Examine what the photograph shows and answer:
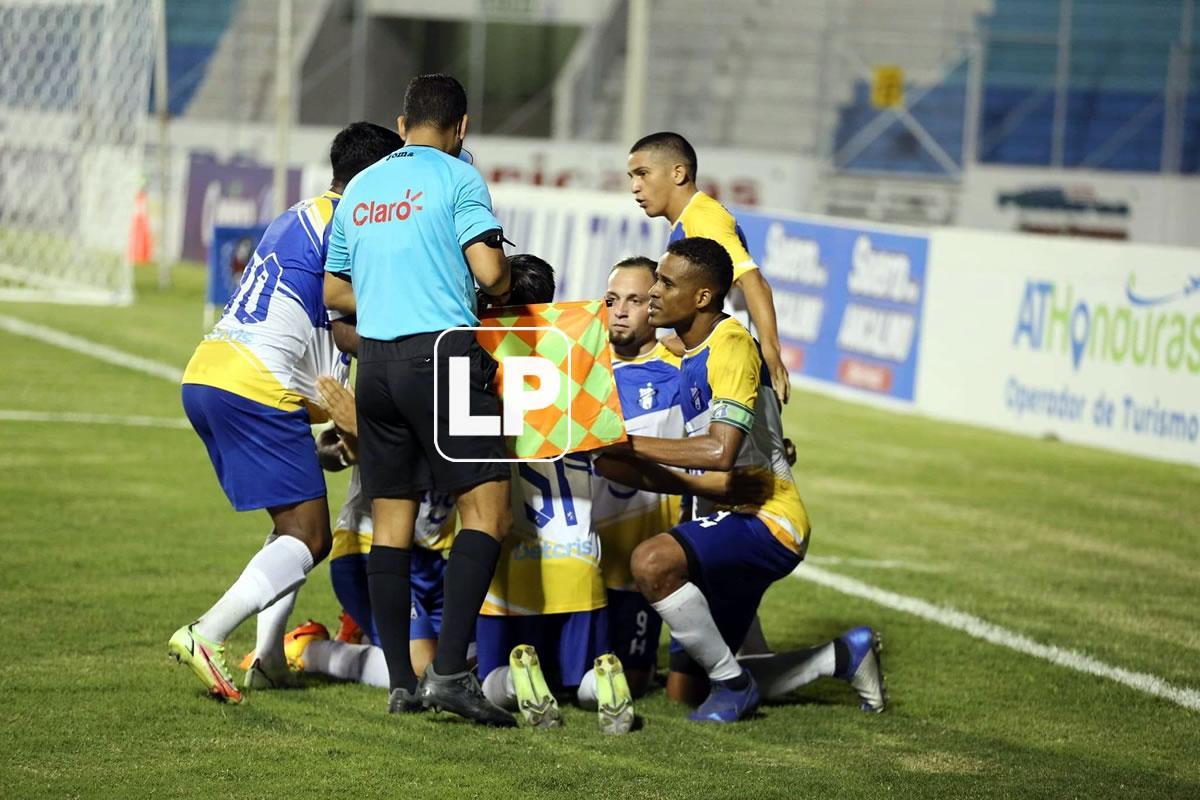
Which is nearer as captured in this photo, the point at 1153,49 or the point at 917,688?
the point at 917,688

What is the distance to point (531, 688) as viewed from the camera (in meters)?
5.90

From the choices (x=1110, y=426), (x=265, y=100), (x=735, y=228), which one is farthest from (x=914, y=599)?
(x=265, y=100)

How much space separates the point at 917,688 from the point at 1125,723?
2.64 ft

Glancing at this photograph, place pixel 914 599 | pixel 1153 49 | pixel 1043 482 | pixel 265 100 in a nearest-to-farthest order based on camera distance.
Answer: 1. pixel 914 599
2. pixel 1043 482
3. pixel 1153 49
4. pixel 265 100

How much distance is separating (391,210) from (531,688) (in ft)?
5.37

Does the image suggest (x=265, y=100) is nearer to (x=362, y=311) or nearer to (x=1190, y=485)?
(x=1190, y=485)

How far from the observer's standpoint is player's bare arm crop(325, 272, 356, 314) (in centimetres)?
603

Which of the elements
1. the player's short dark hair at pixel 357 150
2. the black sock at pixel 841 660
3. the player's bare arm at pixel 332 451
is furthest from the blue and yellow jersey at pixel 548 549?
the player's short dark hair at pixel 357 150

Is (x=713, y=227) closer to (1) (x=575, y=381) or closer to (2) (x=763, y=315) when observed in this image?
(2) (x=763, y=315)

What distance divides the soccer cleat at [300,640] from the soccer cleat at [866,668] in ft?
6.42

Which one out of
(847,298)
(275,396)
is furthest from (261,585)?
(847,298)

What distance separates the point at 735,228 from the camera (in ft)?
24.2

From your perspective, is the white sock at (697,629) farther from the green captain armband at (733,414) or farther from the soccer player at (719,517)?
the green captain armband at (733,414)

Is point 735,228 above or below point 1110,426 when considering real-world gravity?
above
